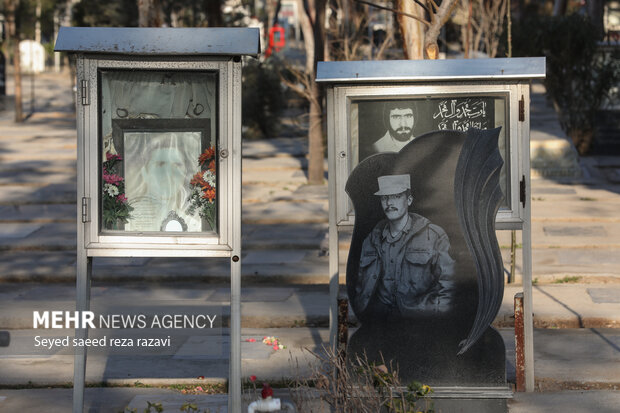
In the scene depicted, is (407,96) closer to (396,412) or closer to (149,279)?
(396,412)

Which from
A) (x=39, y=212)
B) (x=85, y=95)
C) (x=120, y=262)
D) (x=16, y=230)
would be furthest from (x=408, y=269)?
(x=39, y=212)

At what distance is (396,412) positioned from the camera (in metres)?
5.13

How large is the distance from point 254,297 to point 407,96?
191 inches

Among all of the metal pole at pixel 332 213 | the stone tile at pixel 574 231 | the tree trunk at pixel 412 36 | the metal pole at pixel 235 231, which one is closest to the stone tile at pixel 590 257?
the stone tile at pixel 574 231

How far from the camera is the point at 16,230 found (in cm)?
1470

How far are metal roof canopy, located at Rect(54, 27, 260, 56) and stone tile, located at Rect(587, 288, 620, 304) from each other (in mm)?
5867

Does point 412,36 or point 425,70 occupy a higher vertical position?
point 412,36

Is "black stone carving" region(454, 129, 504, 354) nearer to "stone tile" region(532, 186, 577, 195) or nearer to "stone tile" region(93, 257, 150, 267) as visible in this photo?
"stone tile" region(93, 257, 150, 267)

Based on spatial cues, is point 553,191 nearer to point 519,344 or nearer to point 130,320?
point 130,320

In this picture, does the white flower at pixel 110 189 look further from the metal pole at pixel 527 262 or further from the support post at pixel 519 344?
the support post at pixel 519 344

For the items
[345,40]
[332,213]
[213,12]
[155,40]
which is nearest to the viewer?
[155,40]

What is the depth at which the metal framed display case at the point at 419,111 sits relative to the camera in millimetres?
6152

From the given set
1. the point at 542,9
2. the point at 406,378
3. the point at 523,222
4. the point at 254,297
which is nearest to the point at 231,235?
the point at 406,378

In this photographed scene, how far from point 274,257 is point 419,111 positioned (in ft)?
22.1
